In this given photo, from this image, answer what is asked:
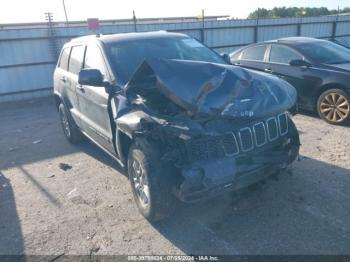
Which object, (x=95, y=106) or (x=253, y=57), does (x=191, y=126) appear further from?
(x=253, y=57)

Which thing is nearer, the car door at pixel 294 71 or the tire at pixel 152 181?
the tire at pixel 152 181

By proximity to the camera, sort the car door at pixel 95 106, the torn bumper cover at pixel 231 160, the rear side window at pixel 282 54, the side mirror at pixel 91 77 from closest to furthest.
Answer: the torn bumper cover at pixel 231 160 → the side mirror at pixel 91 77 → the car door at pixel 95 106 → the rear side window at pixel 282 54

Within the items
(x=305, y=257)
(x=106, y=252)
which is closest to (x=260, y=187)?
(x=305, y=257)

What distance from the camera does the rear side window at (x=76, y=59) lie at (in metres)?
5.17

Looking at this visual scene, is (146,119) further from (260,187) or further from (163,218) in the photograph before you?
(260,187)

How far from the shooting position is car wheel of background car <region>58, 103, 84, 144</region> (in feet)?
20.0

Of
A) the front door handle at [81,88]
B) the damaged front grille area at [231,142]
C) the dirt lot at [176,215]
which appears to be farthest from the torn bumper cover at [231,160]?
the front door handle at [81,88]

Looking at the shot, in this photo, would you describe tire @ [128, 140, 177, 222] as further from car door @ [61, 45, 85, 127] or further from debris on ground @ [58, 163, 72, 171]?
car door @ [61, 45, 85, 127]

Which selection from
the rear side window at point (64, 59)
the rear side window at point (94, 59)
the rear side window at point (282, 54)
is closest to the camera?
the rear side window at point (94, 59)

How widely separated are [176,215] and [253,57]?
549 cm

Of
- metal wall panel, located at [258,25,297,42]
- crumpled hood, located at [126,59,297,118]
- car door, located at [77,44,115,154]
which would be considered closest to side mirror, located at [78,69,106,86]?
car door, located at [77,44,115,154]

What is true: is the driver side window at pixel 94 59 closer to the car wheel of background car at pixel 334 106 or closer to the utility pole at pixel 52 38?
the car wheel of background car at pixel 334 106

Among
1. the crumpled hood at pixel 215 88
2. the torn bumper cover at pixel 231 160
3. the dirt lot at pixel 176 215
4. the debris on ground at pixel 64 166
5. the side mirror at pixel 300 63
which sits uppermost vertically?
the crumpled hood at pixel 215 88

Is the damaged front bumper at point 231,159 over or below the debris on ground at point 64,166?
over
